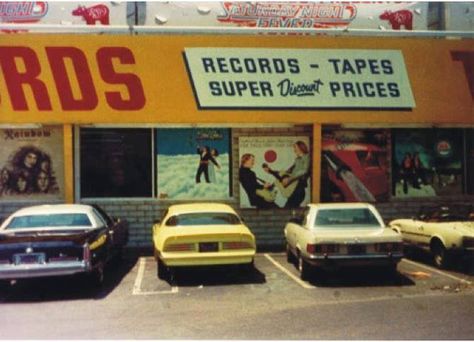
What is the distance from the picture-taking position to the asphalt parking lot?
23.5 feet

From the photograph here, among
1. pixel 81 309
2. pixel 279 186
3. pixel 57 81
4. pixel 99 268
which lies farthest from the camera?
pixel 279 186

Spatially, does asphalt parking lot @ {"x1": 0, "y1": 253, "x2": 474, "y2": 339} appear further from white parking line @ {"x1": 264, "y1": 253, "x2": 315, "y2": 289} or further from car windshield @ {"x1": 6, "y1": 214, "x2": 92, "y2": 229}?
car windshield @ {"x1": 6, "y1": 214, "x2": 92, "y2": 229}

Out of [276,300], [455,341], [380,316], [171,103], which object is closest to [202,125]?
[171,103]

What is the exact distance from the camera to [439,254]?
11.6 m

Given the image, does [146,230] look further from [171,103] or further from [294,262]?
[294,262]

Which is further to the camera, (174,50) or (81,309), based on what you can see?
(174,50)

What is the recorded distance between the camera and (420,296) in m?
9.09

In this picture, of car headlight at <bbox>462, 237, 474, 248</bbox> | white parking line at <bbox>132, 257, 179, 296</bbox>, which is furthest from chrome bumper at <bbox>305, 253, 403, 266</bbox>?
white parking line at <bbox>132, 257, 179, 296</bbox>

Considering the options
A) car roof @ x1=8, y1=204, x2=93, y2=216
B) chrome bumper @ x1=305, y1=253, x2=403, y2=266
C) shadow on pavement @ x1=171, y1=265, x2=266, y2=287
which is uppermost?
car roof @ x1=8, y1=204, x2=93, y2=216

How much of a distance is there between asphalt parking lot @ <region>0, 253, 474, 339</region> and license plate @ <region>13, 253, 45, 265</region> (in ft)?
2.15

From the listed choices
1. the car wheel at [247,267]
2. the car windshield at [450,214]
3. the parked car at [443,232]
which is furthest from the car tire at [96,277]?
the car windshield at [450,214]

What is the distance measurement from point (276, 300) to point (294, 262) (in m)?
3.52

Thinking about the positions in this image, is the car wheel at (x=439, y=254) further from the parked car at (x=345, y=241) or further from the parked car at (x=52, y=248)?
the parked car at (x=52, y=248)

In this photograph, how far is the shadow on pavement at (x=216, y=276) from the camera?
412 inches
